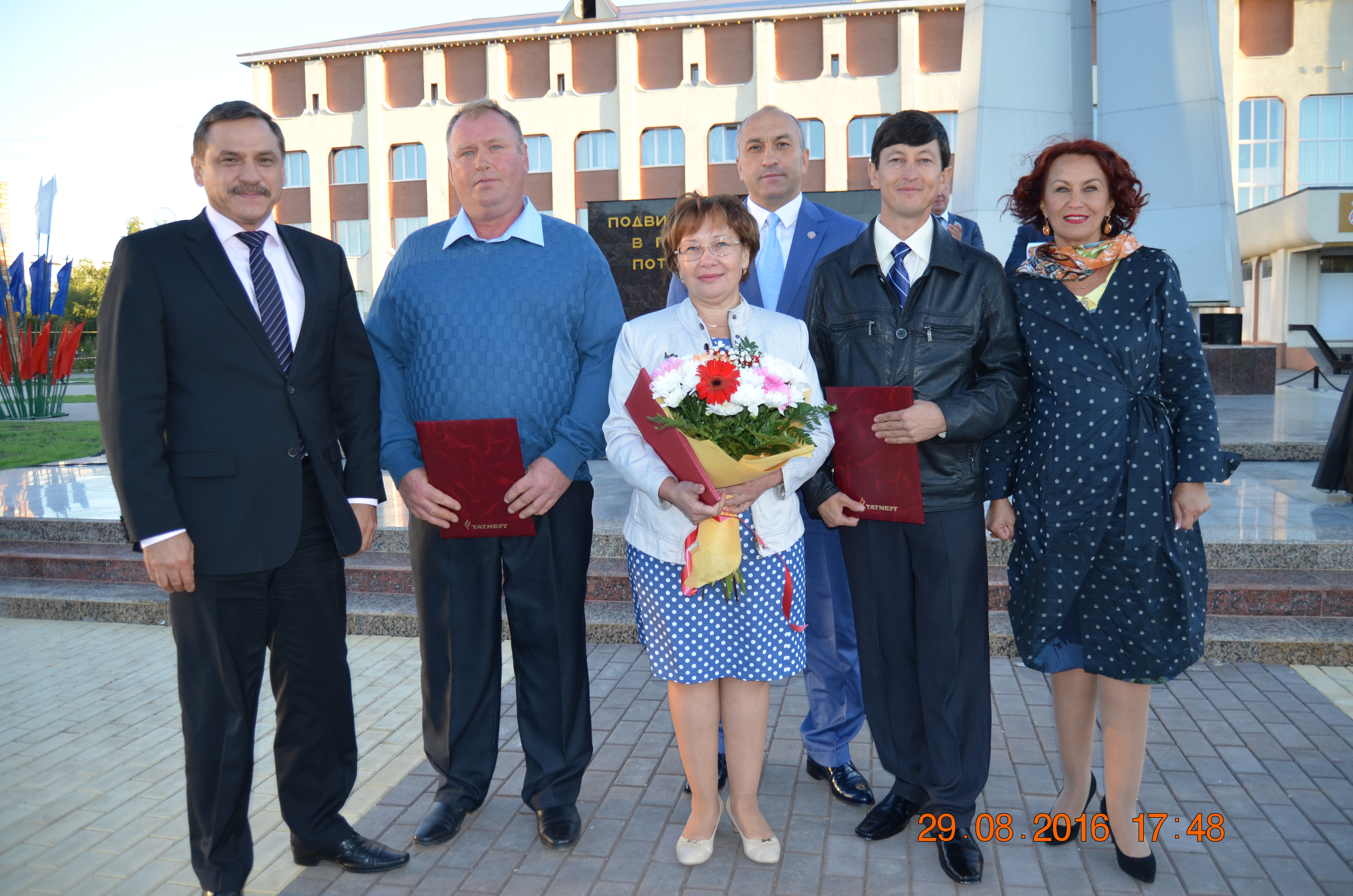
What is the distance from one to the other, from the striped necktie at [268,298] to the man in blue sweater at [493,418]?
479 millimetres

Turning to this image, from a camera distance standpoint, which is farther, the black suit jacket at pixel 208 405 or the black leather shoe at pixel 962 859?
the black leather shoe at pixel 962 859

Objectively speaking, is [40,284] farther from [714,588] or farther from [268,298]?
[714,588]

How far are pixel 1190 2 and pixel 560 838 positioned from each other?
936 centimetres

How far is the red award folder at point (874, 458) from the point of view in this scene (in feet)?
9.37

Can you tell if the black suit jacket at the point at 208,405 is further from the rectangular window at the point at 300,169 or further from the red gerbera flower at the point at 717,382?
the rectangular window at the point at 300,169

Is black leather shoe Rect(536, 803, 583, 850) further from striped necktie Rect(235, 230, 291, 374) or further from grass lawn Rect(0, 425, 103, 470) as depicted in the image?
grass lawn Rect(0, 425, 103, 470)

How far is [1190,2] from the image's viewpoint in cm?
Result: 856

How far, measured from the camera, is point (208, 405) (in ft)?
8.86

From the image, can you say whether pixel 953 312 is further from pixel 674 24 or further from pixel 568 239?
pixel 674 24

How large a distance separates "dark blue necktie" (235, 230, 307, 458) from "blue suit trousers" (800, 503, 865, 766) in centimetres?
190

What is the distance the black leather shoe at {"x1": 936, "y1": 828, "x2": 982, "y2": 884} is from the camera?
2.80 meters

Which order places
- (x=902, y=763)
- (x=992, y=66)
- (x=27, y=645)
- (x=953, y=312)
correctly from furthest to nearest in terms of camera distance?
(x=992, y=66), (x=27, y=645), (x=902, y=763), (x=953, y=312)

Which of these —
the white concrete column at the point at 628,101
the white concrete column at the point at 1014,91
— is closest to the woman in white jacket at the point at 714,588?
the white concrete column at the point at 1014,91

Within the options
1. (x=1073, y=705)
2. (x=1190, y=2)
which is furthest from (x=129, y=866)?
(x=1190, y=2)
